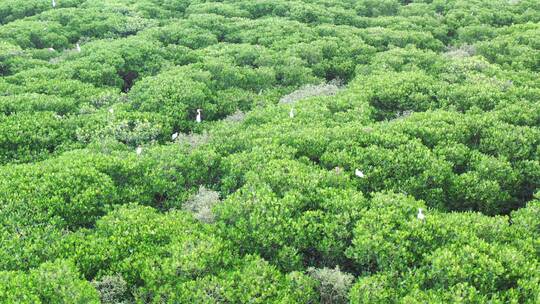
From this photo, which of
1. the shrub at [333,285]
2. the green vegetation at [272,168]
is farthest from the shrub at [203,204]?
the shrub at [333,285]

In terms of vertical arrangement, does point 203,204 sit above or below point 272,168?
below

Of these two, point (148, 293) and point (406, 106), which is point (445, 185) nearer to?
point (406, 106)

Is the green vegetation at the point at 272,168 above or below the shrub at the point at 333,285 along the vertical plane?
above

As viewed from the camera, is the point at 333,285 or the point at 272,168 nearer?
the point at 333,285

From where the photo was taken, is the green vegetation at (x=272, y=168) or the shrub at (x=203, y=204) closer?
the green vegetation at (x=272, y=168)

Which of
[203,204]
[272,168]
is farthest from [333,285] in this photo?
[203,204]

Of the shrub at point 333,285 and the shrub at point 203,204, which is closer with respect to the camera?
the shrub at point 333,285

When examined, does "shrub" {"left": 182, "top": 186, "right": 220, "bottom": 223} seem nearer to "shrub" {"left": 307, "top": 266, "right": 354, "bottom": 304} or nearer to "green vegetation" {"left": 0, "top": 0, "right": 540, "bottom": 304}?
"green vegetation" {"left": 0, "top": 0, "right": 540, "bottom": 304}

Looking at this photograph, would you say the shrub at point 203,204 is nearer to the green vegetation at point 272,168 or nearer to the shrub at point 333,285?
the green vegetation at point 272,168

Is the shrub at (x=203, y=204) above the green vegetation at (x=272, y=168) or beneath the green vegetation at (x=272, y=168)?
beneath

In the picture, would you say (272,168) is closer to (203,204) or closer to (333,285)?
(203,204)
